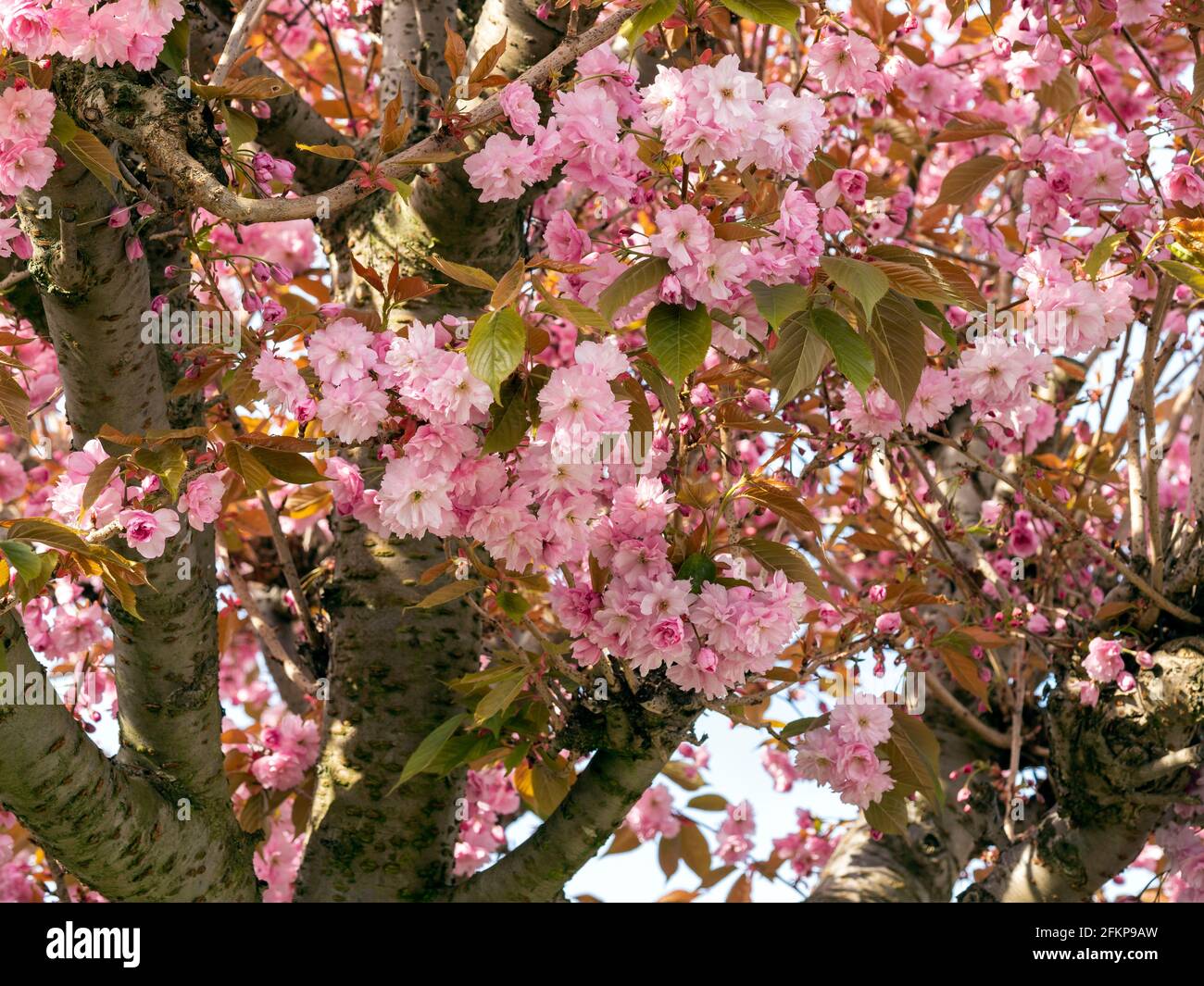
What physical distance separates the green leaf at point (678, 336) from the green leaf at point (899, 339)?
0.22 metres

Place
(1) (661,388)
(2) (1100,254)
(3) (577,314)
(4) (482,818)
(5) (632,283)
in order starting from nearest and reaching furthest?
(3) (577,314) → (5) (632,283) → (1) (661,388) → (2) (1100,254) → (4) (482,818)

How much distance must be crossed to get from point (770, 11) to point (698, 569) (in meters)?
0.75

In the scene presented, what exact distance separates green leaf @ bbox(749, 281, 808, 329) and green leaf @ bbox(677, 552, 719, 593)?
1.40 feet

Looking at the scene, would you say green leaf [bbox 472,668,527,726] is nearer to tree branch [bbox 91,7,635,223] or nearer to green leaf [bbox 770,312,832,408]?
green leaf [bbox 770,312,832,408]

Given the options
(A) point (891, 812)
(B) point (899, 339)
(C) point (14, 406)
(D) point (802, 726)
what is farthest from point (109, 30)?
(A) point (891, 812)

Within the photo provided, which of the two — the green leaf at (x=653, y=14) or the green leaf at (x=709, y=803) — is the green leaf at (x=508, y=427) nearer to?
the green leaf at (x=653, y=14)

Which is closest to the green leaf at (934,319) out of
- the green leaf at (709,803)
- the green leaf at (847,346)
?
the green leaf at (847,346)

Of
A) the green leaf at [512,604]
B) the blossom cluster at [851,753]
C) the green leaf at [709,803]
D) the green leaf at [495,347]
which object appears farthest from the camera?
the green leaf at [709,803]

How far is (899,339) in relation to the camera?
154 cm

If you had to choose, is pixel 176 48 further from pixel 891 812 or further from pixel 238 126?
pixel 891 812

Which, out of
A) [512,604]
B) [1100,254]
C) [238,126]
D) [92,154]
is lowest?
[512,604]

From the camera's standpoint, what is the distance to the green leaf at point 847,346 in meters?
A: 1.44

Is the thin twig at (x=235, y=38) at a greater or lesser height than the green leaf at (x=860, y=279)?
greater
